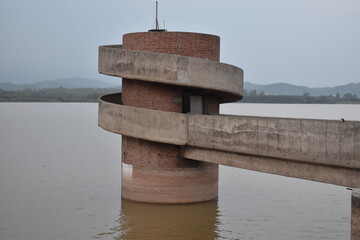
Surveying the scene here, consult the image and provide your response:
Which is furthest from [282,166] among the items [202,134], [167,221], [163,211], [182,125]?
[163,211]

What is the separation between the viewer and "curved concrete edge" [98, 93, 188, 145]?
54.0 ft

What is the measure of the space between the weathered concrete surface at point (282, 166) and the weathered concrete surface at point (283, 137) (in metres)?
0.20

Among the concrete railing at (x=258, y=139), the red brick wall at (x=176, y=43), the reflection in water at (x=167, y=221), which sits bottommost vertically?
the reflection in water at (x=167, y=221)

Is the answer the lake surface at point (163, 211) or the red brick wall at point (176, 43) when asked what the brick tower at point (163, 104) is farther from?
the lake surface at point (163, 211)

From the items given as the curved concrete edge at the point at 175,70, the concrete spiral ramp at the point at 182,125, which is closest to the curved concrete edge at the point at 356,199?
the concrete spiral ramp at the point at 182,125

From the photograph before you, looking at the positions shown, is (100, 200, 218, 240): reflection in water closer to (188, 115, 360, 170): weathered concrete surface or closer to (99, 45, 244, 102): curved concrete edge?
(188, 115, 360, 170): weathered concrete surface

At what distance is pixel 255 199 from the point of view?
19.7m

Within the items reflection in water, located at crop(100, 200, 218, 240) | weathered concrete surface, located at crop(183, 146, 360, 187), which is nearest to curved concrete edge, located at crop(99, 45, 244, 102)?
weathered concrete surface, located at crop(183, 146, 360, 187)

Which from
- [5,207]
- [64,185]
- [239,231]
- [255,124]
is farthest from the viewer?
[64,185]

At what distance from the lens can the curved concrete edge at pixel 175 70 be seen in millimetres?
16312

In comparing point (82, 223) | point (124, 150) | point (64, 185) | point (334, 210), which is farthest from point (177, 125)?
point (64, 185)

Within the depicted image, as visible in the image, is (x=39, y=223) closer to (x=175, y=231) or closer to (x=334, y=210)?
(x=175, y=231)

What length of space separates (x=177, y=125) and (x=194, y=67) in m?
1.70

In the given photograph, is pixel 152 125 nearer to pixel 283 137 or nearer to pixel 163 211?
pixel 163 211
